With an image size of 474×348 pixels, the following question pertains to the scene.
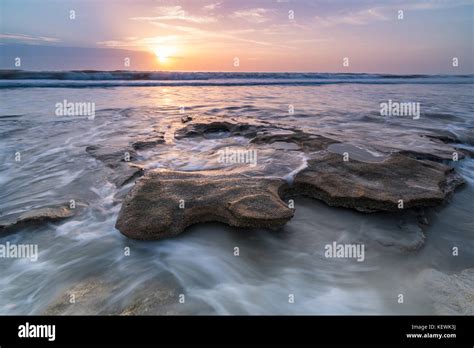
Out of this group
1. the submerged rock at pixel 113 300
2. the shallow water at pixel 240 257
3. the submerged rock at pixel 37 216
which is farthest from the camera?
the submerged rock at pixel 37 216

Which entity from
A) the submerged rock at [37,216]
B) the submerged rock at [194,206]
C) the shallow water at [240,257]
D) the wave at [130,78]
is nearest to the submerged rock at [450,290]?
the shallow water at [240,257]

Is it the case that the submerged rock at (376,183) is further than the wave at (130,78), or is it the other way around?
the wave at (130,78)

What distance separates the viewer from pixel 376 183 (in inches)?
153

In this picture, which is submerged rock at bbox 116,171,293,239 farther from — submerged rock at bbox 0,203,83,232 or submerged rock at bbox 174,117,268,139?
submerged rock at bbox 174,117,268,139

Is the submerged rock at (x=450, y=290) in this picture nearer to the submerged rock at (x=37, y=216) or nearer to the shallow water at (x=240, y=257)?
the shallow water at (x=240, y=257)

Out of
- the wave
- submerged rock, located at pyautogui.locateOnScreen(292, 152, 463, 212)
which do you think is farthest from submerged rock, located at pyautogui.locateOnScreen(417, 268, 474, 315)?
the wave

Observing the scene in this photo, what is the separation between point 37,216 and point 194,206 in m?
1.84

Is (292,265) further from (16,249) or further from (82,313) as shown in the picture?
(16,249)

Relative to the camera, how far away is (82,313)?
2303 mm

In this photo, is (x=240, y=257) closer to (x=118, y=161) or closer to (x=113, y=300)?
(x=113, y=300)

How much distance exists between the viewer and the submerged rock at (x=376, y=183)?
3.60m

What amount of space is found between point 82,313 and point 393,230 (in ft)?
9.90

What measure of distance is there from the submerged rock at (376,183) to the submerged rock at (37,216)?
112 inches

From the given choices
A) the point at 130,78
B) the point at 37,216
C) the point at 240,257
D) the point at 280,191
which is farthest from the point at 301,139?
the point at 130,78
